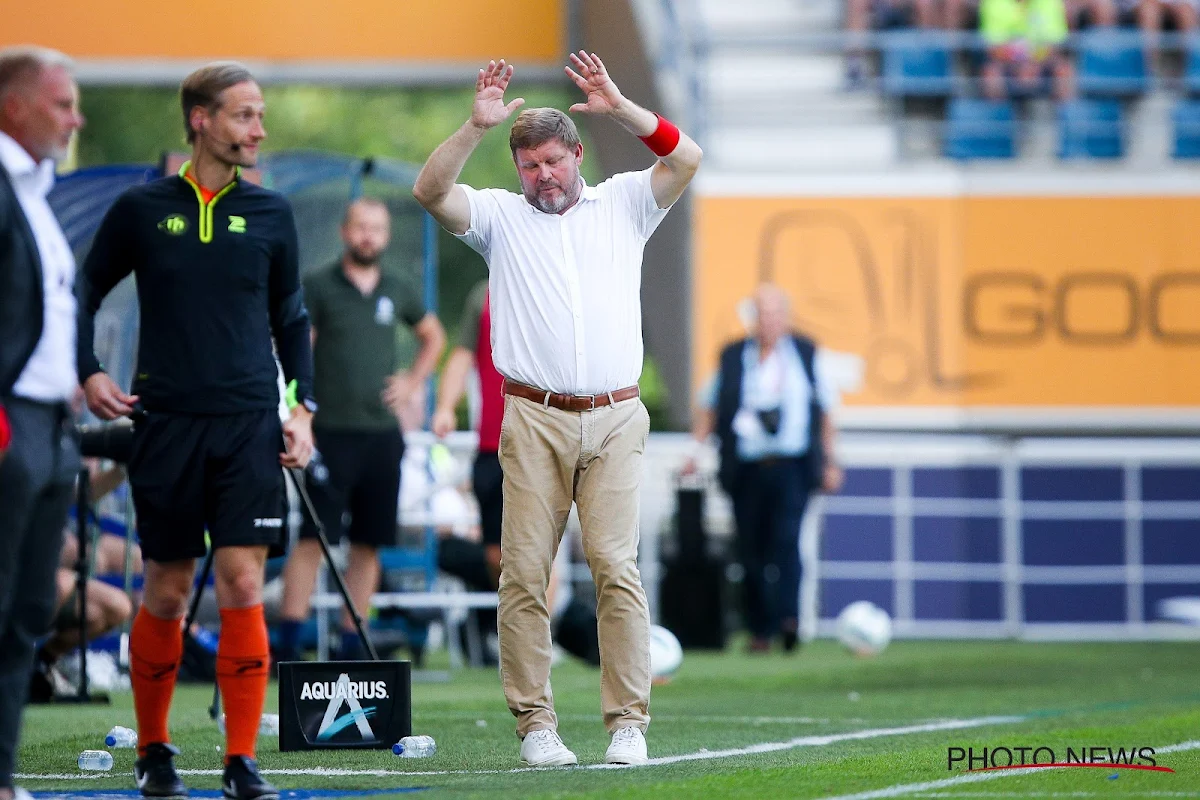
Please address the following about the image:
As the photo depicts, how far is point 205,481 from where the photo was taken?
18.6ft

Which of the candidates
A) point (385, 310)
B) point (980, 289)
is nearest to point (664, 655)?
Answer: point (385, 310)

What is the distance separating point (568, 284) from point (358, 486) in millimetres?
3806

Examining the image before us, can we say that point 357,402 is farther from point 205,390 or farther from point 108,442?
point 205,390

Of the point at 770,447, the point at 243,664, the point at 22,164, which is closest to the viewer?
the point at 22,164

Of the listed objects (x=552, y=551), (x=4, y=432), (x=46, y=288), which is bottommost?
(x=552, y=551)

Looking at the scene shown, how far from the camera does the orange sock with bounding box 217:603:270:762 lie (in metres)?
5.55

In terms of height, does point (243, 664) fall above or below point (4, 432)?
below

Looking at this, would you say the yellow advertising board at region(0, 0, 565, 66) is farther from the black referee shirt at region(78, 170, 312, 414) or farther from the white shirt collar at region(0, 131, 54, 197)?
the white shirt collar at region(0, 131, 54, 197)

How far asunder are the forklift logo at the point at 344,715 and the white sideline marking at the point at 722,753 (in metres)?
0.14

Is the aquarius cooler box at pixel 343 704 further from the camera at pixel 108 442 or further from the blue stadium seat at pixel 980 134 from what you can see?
the blue stadium seat at pixel 980 134

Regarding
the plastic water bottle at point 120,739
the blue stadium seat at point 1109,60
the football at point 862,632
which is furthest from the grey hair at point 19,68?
the blue stadium seat at point 1109,60

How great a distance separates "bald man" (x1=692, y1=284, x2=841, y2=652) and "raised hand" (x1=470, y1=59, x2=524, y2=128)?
7.29 metres

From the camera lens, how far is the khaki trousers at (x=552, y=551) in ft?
21.2

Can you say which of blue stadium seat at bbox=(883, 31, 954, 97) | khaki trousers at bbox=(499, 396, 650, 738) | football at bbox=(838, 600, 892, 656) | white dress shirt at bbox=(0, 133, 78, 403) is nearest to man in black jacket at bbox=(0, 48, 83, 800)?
white dress shirt at bbox=(0, 133, 78, 403)
